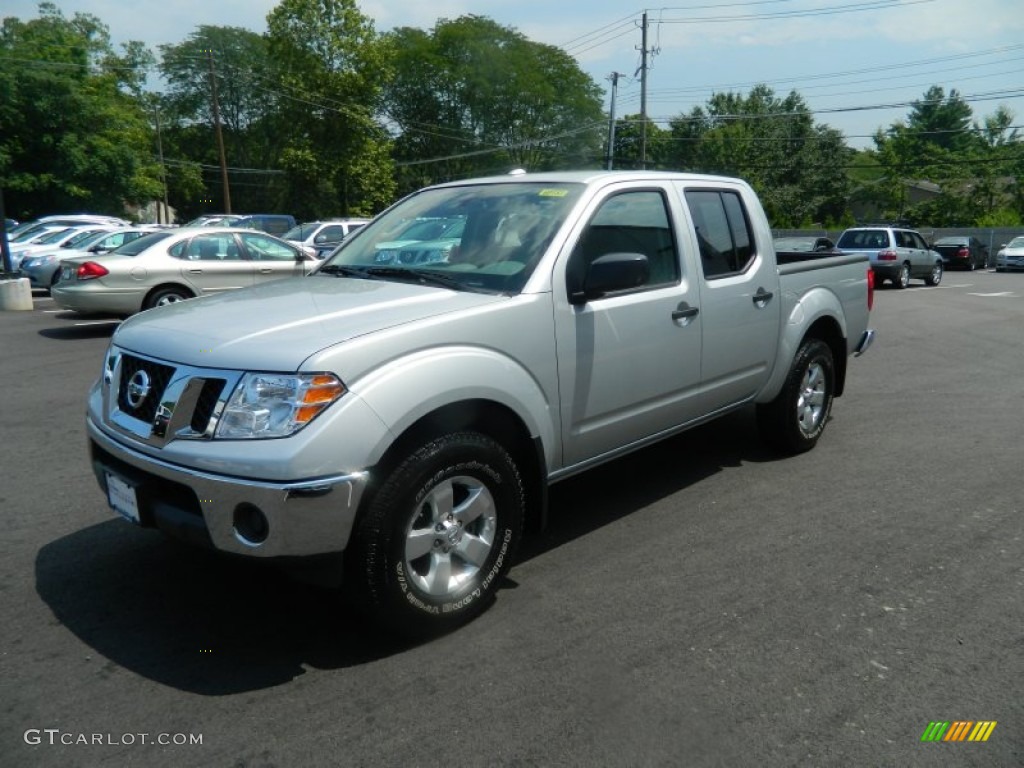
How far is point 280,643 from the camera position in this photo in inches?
129

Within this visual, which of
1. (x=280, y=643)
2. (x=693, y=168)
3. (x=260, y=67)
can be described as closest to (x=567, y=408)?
(x=280, y=643)

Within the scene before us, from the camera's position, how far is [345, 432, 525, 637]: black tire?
302 cm

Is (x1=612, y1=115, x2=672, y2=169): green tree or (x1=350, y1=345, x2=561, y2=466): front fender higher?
(x1=612, y1=115, x2=672, y2=169): green tree

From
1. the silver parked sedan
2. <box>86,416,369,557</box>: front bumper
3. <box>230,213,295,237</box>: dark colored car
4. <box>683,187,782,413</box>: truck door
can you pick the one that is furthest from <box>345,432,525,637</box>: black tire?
<box>230,213,295,237</box>: dark colored car

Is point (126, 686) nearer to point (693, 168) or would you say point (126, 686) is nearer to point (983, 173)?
point (983, 173)

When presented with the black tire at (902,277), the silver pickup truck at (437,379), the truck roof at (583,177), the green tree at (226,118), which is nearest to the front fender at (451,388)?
the silver pickup truck at (437,379)

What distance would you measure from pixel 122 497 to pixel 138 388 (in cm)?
43

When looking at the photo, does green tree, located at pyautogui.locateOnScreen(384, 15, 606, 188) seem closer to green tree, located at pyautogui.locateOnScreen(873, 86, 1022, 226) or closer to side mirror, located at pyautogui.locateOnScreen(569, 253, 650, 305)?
green tree, located at pyautogui.locateOnScreen(873, 86, 1022, 226)

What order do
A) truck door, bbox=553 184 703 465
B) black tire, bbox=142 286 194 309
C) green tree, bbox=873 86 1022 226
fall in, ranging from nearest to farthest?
truck door, bbox=553 184 703 465 → black tire, bbox=142 286 194 309 → green tree, bbox=873 86 1022 226

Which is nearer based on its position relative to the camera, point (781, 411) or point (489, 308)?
point (489, 308)

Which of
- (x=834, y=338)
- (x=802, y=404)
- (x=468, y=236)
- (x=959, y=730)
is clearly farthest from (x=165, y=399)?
(x=834, y=338)

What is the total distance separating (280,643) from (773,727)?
1852 millimetres

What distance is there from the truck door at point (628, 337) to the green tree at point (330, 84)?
4008cm

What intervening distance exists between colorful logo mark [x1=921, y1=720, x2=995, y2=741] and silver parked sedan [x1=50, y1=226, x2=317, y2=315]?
10047 millimetres
